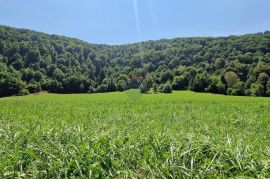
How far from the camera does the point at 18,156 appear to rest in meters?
3.85

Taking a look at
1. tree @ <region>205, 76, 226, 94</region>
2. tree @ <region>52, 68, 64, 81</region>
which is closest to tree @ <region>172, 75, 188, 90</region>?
tree @ <region>205, 76, 226, 94</region>

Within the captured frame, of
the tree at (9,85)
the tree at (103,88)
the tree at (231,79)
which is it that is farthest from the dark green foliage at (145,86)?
the tree at (9,85)

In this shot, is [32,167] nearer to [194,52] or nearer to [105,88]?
[105,88]

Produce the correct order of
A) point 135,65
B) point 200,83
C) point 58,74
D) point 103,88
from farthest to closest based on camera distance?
point 135,65
point 58,74
point 103,88
point 200,83

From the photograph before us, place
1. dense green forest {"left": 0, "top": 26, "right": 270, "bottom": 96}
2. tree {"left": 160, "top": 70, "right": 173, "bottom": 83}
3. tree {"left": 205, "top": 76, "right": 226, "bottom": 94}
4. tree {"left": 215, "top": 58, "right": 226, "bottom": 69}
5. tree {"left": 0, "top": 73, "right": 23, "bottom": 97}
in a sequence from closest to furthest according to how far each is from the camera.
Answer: tree {"left": 205, "top": 76, "right": 226, "bottom": 94} < dense green forest {"left": 0, "top": 26, "right": 270, "bottom": 96} < tree {"left": 0, "top": 73, "right": 23, "bottom": 97} < tree {"left": 215, "top": 58, "right": 226, "bottom": 69} < tree {"left": 160, "top": 70, "right": 173, "bottom": 83}

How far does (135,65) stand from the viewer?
368ft

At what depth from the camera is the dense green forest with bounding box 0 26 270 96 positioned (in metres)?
86.8

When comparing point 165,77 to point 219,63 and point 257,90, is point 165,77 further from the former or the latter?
point 257,90

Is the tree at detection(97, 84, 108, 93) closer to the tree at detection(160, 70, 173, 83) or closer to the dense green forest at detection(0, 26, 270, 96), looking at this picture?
the dense green forest at detection(0, 26, 270, 96)

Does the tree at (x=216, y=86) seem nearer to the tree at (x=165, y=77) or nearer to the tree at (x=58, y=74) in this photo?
the tree at (x=165, y=77)

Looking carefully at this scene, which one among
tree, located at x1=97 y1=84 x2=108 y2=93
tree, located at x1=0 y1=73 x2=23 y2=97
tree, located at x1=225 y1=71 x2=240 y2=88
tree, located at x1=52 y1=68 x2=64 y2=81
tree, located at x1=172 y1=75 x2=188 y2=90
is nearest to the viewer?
tree, located at x1=225 y1=71 x2=240 y2=88

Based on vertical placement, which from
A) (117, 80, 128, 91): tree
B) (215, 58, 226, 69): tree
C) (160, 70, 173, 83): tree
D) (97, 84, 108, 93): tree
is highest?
(215, 58, 226, 69): tree

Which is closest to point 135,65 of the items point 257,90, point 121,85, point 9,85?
point 121,85

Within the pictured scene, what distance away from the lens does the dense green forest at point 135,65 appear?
8675cm
